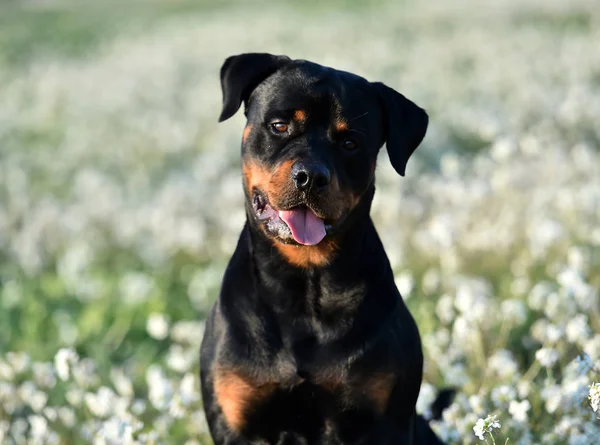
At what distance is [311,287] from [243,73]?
3.05 ft

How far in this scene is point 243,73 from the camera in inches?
159

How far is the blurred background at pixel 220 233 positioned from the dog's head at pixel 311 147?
993 millimetres

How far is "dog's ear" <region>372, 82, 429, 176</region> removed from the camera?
401cm

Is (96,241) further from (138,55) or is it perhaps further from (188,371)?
(138,55)

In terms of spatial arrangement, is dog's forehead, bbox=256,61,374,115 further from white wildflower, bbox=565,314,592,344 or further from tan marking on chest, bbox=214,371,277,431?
white wildflower, bbox=565,314,592,344

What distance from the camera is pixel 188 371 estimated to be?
5758mm

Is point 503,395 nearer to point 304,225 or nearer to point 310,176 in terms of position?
point 304,225

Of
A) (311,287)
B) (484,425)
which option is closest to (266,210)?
(311,287)

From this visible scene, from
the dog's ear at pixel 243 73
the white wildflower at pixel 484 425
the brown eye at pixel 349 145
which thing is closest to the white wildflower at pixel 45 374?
the dog's ear at pixel 243 73

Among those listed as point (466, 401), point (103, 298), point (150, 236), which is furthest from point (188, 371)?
point (150, 236)

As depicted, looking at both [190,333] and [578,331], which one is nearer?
[578,331]

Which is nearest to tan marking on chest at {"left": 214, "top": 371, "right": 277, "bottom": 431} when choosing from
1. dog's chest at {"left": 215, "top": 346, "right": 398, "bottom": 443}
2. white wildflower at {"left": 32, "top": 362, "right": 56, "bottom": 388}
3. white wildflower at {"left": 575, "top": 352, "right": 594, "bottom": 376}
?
dog's chest at {"left": 215, "top": 346, "right": 398, "bottom": 443}

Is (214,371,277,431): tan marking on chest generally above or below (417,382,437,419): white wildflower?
above

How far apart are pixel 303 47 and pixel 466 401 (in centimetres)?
1440
